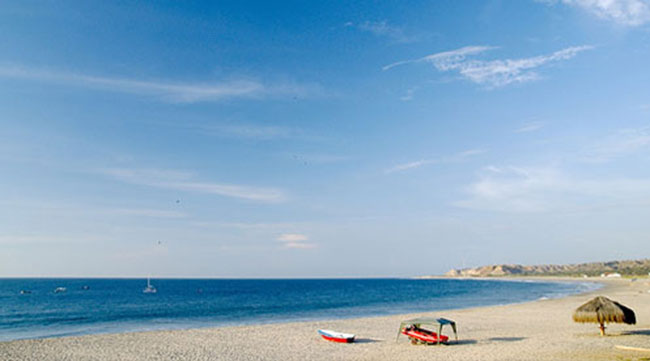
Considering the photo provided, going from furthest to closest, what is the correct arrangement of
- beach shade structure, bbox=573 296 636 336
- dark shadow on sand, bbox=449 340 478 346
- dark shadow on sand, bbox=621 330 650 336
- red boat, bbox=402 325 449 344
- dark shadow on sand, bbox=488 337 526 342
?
dark shadow on sand, bbox=488 337 526 342 < dark shadow on sand, bbox=621 330 650 336 < dark shadow on sand, bbox=449 340 478 346 < red boat, bbox=402 325 449 344 < beach shade structure, bbox=573 296 636 336

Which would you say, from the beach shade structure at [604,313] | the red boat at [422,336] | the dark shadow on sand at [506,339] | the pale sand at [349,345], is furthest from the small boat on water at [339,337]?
the beach shade structure at [604,313]

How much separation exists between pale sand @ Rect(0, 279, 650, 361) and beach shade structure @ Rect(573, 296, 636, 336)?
47.5 inches

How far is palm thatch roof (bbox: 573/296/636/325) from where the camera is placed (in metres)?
24.7

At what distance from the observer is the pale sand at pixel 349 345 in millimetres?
23703

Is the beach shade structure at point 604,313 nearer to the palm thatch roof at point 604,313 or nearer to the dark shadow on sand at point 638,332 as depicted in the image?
the palm thatch roof at point 604,313

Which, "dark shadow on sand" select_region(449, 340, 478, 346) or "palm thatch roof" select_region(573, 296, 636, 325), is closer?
"palm thatch roof" select_region(573, 296, 636, 325)

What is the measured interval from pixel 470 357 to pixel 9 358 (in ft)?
80.5

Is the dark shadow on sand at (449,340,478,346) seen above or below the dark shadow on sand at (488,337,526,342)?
above

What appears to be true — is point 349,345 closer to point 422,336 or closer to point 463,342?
point 422,336

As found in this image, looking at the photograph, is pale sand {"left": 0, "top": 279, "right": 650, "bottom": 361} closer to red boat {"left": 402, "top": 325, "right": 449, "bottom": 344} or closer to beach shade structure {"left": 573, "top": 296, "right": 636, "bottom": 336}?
red boat {"left": 402, "top": 325, "right": 449, "bottom": 344}

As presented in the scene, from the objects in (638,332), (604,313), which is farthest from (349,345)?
(638,332)

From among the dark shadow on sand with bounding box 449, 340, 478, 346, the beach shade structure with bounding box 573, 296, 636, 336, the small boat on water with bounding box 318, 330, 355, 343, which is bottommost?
the dark shadow on sand with bounding box 449, 340, 478, 346

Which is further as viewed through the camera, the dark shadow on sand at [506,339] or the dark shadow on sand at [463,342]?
the dark shadow on sand at [506,339]

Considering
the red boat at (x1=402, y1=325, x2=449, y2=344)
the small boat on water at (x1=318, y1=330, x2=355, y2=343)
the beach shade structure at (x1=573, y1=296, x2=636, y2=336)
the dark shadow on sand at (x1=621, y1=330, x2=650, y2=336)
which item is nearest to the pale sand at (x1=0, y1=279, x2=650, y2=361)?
the dark shadow on sand at (x1=621, y1=330, x2=650, y2=336)
